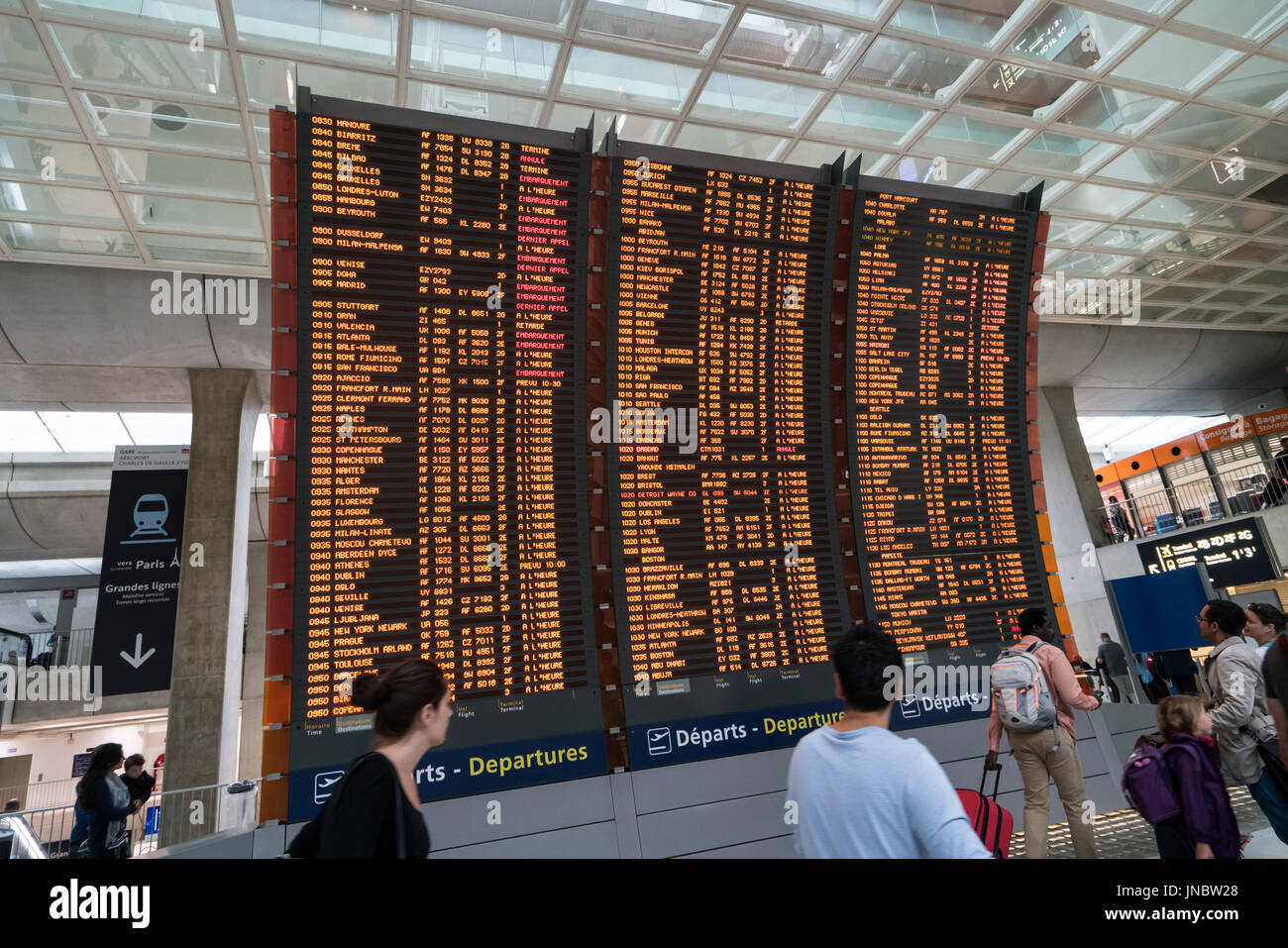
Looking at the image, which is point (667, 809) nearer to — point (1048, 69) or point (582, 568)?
point (582, 568)

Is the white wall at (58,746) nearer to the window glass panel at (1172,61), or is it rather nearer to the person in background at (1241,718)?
the person in background at (1241,718)

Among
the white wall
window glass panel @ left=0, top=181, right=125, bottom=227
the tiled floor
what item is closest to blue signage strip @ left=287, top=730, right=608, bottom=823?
the tiled floor

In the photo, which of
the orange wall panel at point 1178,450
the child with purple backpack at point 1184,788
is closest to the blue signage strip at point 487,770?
the child with purple backpack at point 1184,788

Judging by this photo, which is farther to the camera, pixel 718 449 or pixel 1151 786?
pixel 718 449

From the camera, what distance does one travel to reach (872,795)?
1866 mm

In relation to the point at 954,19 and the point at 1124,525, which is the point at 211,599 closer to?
the point at 954,19

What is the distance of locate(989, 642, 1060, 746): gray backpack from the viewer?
492 cm

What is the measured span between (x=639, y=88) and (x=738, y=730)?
8991 millimetres

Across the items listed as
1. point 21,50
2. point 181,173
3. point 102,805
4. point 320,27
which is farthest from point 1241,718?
point 181,173

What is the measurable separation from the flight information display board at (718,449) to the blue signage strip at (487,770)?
12.6 inches

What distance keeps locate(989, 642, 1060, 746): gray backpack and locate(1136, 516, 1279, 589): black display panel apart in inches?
535

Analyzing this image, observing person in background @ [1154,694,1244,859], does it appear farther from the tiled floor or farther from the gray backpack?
the tiled floor
